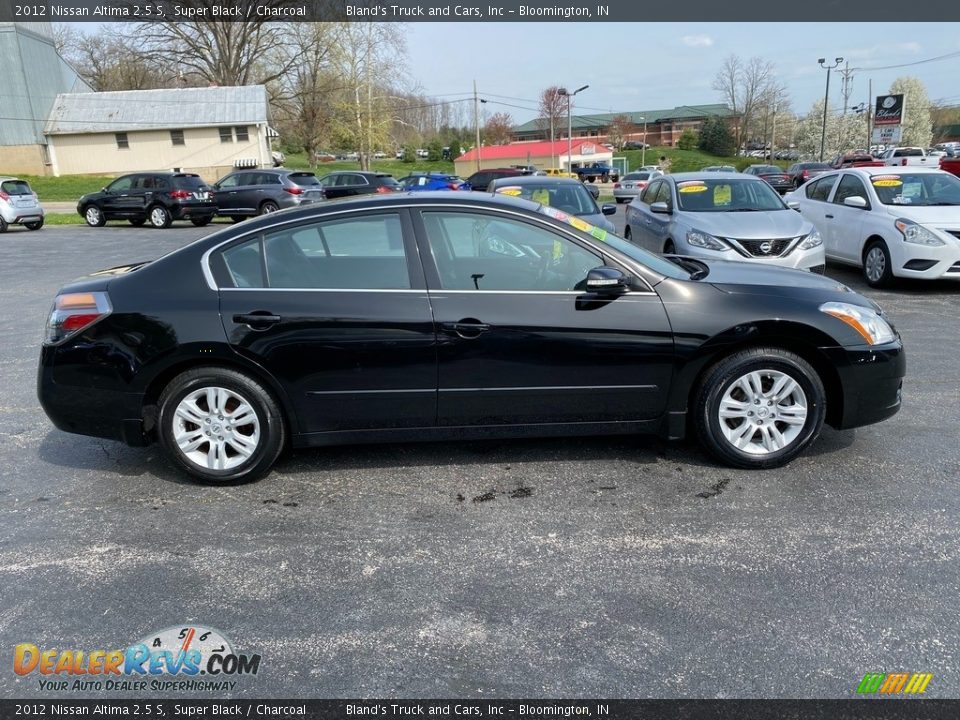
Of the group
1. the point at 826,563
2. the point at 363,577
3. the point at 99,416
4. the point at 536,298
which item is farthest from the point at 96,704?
the point at 826,563

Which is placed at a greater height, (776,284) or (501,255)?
(501,255)

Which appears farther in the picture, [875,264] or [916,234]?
[875,264]

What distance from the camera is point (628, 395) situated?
13.3 ft

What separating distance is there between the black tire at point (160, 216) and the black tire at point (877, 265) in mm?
20155

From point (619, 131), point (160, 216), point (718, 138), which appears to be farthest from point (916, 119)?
point (160, 216)

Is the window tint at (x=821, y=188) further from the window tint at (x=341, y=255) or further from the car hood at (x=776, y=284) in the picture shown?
the window tint at (x=341, y=255)

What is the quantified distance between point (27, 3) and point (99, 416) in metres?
46.1

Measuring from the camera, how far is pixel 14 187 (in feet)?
70.9

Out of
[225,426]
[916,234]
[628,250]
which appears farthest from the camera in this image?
[916,234]

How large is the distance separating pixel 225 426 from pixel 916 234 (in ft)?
29.4

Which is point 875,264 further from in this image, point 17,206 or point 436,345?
point 17,206

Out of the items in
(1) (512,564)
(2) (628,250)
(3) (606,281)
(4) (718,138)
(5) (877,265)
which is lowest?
(1) (512,564)

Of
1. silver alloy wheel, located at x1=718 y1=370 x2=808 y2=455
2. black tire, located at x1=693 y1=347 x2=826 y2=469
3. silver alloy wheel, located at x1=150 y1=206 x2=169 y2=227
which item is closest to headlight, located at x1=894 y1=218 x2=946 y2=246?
black tire, located at x1=693 y1=347 x2=826 y2=469

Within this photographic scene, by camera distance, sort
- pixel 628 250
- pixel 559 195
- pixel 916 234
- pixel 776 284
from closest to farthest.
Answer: pixel 776 284
pixel 628 250
pixel 916 234
pixel 559 195
